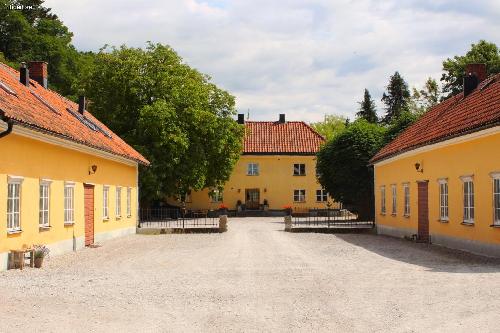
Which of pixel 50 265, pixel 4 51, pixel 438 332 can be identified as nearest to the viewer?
pixel 438 332

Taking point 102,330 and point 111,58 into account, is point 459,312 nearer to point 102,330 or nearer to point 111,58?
point 102,330

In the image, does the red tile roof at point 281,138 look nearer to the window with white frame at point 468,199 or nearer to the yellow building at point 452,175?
the yellow building at point 452,175

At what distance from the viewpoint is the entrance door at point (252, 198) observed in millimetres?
62156

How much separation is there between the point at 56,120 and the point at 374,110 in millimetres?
71715

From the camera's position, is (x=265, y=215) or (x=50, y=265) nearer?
(x=50, y=265)

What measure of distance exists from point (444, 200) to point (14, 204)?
540 inches

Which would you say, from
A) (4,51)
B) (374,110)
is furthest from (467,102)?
(374,110)

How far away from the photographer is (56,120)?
21.4 metres

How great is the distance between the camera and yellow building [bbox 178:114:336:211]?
6147cm

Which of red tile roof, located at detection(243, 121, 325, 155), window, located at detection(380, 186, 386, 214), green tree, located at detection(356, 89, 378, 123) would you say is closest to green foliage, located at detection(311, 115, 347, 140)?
green tree, located at detection(356, 89, 378, 123)

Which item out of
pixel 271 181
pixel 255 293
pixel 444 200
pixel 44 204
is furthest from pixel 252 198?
pixel 255 293

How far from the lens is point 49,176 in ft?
64.5

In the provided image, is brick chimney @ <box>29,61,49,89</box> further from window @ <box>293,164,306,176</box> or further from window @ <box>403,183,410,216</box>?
window @ <box>293,164,306,176</box>

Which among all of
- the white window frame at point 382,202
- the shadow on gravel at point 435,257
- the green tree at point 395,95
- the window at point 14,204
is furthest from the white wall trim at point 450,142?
the green tree at point 395,95
